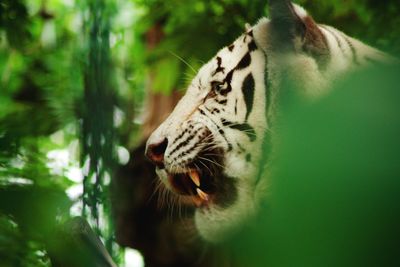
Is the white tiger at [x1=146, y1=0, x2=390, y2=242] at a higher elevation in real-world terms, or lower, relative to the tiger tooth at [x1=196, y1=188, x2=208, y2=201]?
higher

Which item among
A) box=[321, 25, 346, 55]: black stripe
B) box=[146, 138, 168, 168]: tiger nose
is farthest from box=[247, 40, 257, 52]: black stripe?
box=[146, 138, 168, 168]: tiger nose

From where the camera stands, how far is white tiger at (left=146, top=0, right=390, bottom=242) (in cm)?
100

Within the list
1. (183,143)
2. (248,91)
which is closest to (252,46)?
(248,91)

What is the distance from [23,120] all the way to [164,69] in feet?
1.31

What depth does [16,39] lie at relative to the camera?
1263 mm

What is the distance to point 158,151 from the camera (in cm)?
113

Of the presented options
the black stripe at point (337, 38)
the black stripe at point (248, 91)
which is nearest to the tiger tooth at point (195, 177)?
the black stripe at point (248, 91)

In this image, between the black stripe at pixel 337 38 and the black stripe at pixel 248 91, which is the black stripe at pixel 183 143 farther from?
the black stripe at pixel 337 38

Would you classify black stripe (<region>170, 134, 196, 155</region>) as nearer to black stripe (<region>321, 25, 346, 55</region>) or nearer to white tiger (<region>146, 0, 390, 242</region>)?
white tiger (<region>146, 0, 390, 242</region>)

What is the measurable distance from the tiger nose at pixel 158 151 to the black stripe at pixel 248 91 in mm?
195

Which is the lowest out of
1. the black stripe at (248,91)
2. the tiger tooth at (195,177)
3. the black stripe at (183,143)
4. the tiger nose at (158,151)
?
the tiger tooth at (195,177)

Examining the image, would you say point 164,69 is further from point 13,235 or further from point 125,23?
point 13,235

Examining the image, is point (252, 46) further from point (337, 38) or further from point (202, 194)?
point (202, 194)

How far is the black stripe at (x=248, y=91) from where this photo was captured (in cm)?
104
